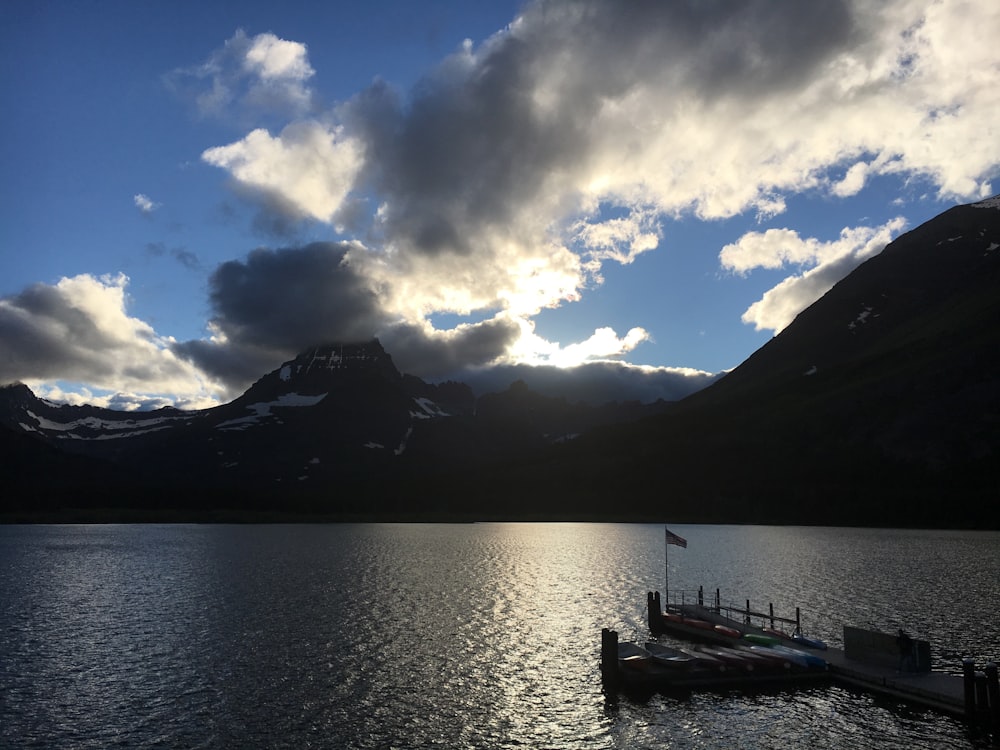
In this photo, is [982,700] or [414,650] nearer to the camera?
[982,700]

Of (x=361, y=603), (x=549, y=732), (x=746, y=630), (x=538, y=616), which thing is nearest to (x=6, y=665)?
(x=361, y=603)

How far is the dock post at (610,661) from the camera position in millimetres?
49188

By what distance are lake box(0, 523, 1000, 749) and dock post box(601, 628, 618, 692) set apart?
5.63 ft

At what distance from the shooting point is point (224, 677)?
168ft

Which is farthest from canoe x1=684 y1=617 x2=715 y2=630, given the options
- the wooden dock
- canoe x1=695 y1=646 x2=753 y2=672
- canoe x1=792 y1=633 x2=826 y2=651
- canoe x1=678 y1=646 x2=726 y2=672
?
canoe x1=678 y1=646 x2=726 y2=672

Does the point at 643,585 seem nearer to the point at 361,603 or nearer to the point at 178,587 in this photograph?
the point at 361,603

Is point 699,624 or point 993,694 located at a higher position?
point 993,694

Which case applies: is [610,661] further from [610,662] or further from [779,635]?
[779,635]

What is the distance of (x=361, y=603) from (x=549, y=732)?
4853 centimetres

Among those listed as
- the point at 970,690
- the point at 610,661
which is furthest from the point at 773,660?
the point at 970,690

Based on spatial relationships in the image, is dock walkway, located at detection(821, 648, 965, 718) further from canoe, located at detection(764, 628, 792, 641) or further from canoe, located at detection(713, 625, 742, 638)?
canoe, located at detection(713, 625, 742, 638)

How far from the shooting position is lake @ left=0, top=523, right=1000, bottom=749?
40.4 metres

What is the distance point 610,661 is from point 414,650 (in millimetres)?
18572

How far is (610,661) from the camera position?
1967 inches
